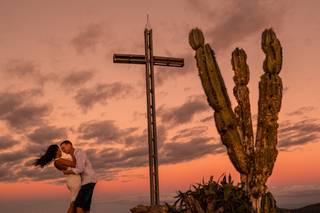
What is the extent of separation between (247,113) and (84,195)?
584 cm

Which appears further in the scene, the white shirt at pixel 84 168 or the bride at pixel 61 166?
the bride at pixel 61 166

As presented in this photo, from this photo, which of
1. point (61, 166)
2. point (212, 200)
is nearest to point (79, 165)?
point (61, 166)

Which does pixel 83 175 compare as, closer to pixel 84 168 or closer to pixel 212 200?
pixel 84 168

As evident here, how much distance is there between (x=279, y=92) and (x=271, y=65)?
772 mm

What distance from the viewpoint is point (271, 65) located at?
13633 millimetres

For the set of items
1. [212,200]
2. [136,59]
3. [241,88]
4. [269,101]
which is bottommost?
[212,200]

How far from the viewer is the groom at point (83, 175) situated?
9984 mm

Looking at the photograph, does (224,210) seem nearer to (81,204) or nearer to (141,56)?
(81,204)

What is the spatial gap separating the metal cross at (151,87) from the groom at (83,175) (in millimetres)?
4126

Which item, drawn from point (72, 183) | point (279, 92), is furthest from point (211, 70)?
point (72, 183)

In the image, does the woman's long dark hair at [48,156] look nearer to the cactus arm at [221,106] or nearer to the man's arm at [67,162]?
the man's arm at [67,162]

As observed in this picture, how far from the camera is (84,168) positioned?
1002cm

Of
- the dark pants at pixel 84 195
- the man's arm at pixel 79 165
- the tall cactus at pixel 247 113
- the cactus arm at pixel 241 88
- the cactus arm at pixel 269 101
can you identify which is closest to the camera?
the man's arm at pixel 79 165

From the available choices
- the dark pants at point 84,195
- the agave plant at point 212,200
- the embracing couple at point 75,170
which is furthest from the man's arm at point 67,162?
the agave plant at point 212,200
